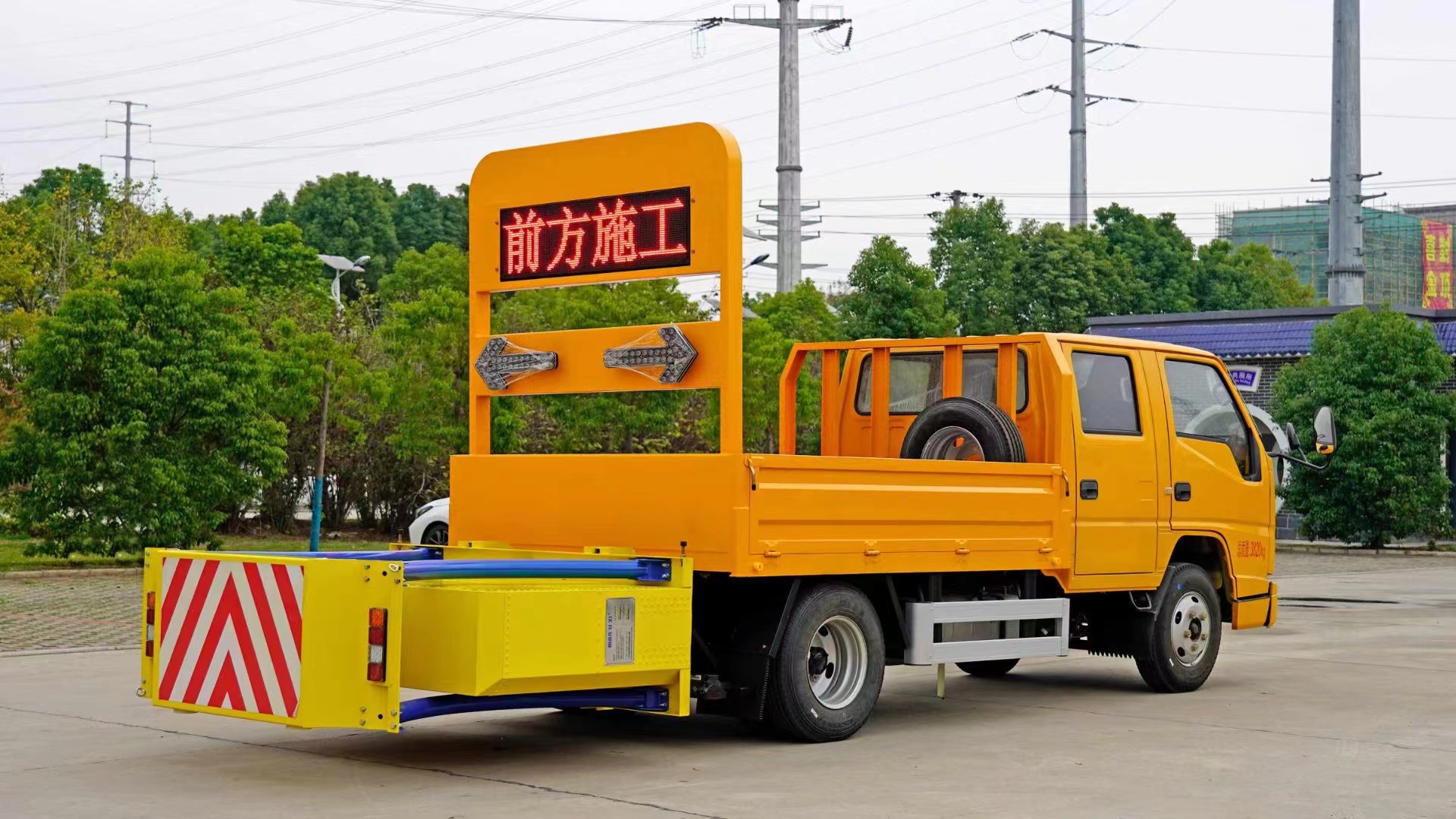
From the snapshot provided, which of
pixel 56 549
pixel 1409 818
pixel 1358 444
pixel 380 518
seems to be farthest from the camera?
pixel 1358 444

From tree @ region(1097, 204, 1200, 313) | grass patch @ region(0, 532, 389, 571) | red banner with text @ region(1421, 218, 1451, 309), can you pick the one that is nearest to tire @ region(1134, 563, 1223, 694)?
grass patch @ region(0, 532, 389, 571)

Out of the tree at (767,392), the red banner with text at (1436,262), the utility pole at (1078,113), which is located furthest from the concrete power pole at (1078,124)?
the red banner with text at (1436,262)

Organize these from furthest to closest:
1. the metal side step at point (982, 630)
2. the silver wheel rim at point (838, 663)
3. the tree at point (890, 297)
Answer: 1. the tree at point (890, 297)
2. the metal side step at point (982, 630)
3. the silver wheel rim at point (838, 663)

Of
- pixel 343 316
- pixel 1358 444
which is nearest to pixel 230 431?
pixel 343 316

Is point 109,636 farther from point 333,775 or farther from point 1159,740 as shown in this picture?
point 1159,740

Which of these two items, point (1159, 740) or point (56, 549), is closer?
point (1159, 740)

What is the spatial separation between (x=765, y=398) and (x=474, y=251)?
860 inches

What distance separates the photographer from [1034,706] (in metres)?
11.9

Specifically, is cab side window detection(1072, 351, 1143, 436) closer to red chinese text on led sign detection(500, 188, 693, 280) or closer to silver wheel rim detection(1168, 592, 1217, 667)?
silver wheel rim detection(1168, 592, 1217, 667)

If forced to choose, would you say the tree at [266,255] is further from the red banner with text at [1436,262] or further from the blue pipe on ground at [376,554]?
the red banner with text at [1436,262]

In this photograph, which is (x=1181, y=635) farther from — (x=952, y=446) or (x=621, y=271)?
(x=621, y=271)

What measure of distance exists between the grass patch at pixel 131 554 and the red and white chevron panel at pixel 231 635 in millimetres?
9687

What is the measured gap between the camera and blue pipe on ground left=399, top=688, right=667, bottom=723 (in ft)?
28.4

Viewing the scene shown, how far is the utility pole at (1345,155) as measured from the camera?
1688 inches
